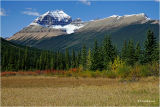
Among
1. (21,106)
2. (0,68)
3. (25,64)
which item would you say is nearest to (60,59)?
(25,64)

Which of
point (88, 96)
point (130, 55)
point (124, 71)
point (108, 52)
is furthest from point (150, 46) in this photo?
point (88, 96)

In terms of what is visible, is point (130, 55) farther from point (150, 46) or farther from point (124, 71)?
point (124, 71)

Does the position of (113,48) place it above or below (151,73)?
above

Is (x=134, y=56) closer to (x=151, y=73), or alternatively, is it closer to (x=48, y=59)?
(x=151, y=73)

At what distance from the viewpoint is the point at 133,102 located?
15.2m

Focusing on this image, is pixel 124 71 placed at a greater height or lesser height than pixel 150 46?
lesser

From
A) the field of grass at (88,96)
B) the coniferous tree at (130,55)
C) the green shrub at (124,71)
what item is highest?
the coniferous tree at (130,55)

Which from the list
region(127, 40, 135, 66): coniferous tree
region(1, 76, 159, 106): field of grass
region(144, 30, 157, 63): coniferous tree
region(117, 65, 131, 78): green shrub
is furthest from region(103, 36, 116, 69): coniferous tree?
region(1, 76, 159, 106): field of grass

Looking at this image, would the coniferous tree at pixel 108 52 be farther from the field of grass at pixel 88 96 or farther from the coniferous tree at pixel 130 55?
the field of grass at pixel 88 96

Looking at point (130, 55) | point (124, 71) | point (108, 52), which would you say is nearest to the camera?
point (124, 71)

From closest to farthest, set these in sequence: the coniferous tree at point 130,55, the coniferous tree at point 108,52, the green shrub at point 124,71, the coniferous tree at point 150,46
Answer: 1. the green shrub at point 124,71
2. the coniferous tree at point 150,46
3. the coniferous tree at point 108,52
4. the coniferous tree at point 130,55

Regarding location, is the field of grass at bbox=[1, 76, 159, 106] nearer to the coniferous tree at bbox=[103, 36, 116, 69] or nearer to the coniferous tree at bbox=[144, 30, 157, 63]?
the coniferous tree at bbox=[144, 30, 157, 63]

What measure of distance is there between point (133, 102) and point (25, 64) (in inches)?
4289

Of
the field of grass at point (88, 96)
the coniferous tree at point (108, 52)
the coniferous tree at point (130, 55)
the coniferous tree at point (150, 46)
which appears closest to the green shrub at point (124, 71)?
the coniferous tree at point (150, 46)
